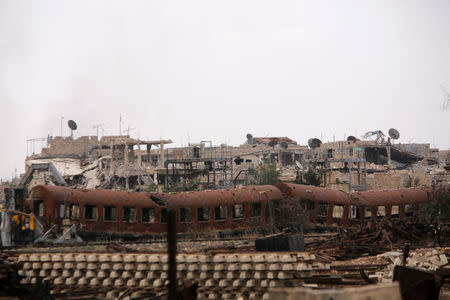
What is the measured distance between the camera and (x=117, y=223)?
24516mm

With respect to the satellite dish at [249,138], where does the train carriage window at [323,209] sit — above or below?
below

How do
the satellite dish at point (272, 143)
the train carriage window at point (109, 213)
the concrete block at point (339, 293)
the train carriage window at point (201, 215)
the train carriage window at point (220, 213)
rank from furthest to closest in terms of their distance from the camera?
1. the satellite dish at point (272, 143)
2. the train carriage window at point (220, 213)
3. the train carriage window at point (201, 215)
4. the train carriage window at point (109, 213)
5. the concrete block at point (339, 293)

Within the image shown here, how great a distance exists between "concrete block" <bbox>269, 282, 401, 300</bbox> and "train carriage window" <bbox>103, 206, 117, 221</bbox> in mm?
19792

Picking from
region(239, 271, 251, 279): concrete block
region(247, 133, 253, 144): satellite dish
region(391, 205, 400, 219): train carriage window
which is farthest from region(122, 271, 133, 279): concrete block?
region(247, 133, 253, 144): satellite dish

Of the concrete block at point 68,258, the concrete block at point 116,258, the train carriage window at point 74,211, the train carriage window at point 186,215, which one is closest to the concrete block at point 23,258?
the concrete block at point 68,258

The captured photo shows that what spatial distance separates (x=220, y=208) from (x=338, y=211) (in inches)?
262

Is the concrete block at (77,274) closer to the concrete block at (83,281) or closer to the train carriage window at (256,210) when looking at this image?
the concrete block at (83,281)

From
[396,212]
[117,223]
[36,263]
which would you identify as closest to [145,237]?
[117,223]

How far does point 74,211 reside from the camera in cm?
2395

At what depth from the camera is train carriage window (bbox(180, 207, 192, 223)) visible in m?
25.7

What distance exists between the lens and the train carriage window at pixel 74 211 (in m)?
23.8

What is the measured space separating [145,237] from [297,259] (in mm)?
12435

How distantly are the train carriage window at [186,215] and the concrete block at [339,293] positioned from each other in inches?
799

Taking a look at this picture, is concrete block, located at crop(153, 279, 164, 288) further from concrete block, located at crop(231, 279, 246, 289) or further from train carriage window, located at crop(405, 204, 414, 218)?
train carriage window, located at crop(405, 204, 414, 218)
